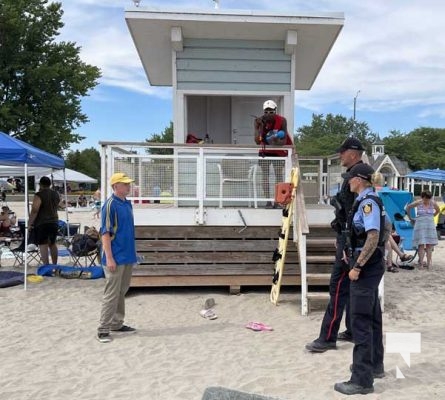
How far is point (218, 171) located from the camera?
25.2 ft

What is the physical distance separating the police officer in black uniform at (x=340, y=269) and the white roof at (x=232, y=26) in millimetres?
4269

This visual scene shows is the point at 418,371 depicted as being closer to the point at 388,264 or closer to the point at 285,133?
the point at 285,133

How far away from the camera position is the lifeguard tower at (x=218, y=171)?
7379 mm

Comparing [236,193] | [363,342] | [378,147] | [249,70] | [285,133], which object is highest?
[378,147]

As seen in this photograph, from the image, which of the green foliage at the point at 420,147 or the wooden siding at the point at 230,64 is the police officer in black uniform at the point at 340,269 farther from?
the green foliage at the point at 420,147

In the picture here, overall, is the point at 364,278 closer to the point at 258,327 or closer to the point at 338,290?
the point at 338,290

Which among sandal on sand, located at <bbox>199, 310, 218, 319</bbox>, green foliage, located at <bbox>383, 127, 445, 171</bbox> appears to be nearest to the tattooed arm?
sandal on sand, located at <bbox>199, 310, 218, 319</bbox>

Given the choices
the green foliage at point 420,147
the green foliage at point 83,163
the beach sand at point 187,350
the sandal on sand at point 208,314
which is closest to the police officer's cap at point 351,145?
the beach sand at point 187,350

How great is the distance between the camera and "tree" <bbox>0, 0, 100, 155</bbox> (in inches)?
993

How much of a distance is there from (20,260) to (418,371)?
8487mm

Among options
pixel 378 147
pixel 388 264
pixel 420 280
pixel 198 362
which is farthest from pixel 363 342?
pixel 378 147

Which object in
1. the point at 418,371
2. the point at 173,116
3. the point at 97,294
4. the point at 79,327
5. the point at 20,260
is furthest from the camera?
the point at 20,260

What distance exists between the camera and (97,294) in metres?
7.63

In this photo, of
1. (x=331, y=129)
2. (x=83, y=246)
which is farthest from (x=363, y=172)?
(x=331, y=129)
